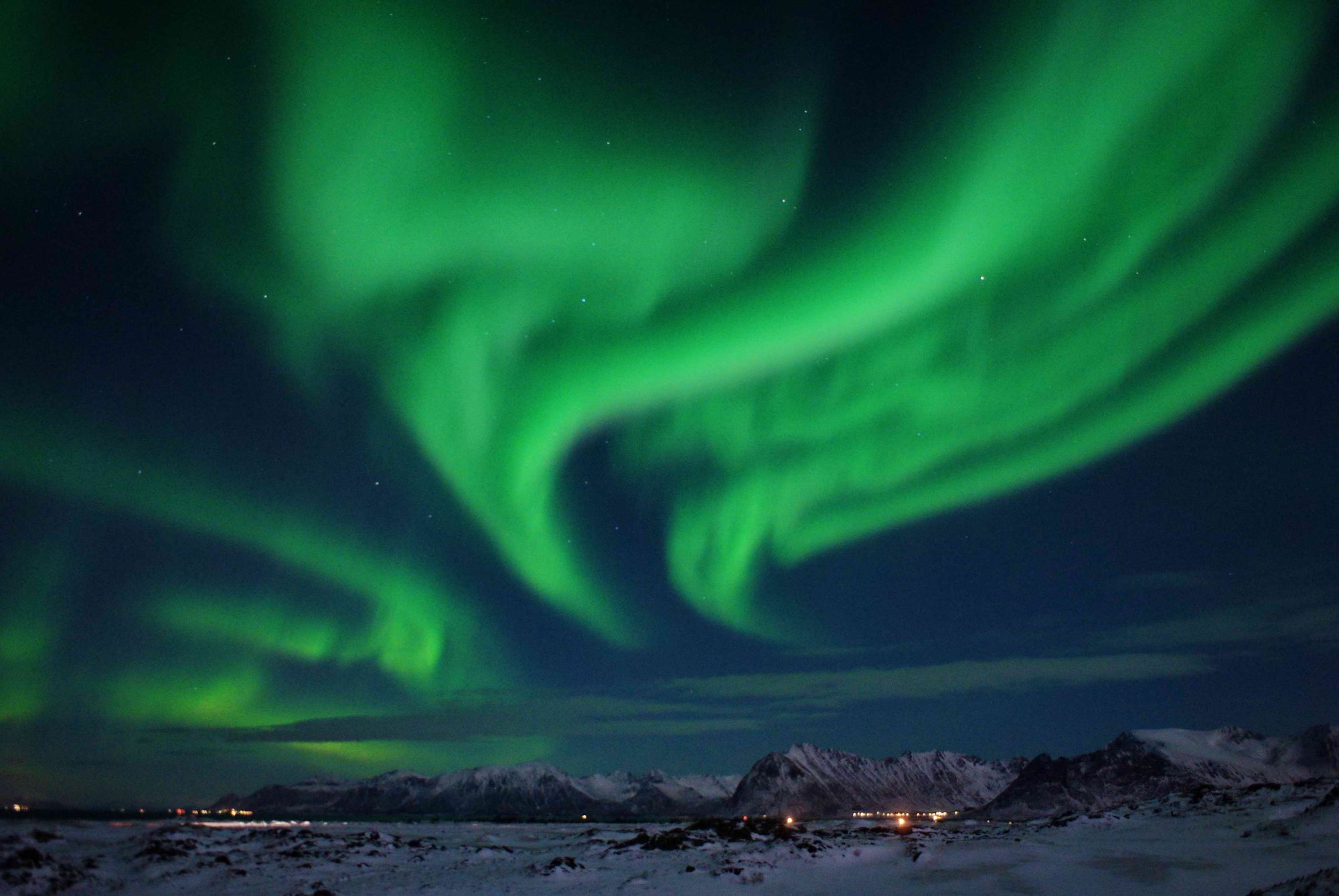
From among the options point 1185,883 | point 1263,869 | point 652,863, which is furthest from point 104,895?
point 1263,869

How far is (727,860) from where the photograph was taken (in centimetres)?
3991

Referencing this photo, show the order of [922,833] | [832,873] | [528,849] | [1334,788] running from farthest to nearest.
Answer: [922,833] → [528,849] → [1334,788] → [832,873]

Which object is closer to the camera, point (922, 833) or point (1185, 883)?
point (1185, 883)

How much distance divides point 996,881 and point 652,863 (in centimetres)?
1803

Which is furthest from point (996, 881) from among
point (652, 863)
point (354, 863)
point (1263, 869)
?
point (354, 863)

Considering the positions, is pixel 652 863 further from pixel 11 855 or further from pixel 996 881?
pixel 11 855

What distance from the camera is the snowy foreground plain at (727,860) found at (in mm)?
31734

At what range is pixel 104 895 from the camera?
31672 millimetres

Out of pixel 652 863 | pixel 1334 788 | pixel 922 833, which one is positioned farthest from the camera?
pixel 922 833

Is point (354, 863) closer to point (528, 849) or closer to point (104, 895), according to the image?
point (104, 895)

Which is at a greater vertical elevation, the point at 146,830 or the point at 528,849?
the point at 146,830

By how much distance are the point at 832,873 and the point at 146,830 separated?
41892 millimetres

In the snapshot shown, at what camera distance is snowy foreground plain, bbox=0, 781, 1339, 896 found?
3173cm

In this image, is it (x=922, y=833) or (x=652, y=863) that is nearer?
(x=652, y=863)
